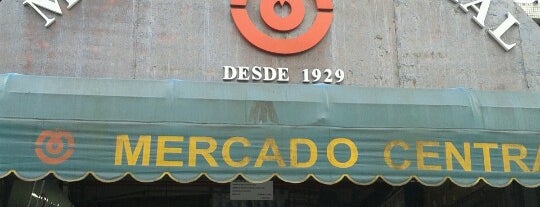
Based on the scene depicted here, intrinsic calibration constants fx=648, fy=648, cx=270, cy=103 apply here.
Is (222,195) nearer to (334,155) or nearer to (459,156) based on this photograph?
(334,155)

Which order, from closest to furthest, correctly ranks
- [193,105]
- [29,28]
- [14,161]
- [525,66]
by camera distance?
[14,161] < [193,105] < [29,28] < [525,66]

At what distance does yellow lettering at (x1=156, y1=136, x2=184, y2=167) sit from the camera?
5707 millimetres

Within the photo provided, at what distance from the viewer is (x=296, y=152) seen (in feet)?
19.2


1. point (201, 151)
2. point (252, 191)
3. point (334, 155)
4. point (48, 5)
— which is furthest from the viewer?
point (252, 191)

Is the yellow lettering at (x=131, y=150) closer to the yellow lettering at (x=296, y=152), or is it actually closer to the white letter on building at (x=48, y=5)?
the yellow lettering at (x=296, y=152)

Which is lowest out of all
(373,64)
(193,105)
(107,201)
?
(107,201)

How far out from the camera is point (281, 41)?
720 centimetres

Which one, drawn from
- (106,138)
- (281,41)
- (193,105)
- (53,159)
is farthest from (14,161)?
(281,41)

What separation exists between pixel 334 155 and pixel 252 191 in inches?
124

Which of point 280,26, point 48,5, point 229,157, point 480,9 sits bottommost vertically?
point 229,157

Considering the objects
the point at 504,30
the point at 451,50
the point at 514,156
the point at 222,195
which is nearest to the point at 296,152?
the point at 514,156

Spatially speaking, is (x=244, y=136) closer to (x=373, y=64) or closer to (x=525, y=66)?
(x=373, y=64)

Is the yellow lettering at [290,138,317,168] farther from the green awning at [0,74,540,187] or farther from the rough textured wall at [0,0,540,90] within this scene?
the rough textured wall at [0,0,540,90]

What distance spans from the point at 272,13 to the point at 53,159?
2.92 m
